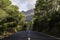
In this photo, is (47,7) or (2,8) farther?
(47,7)

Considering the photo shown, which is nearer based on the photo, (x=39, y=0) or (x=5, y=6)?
(x=5, y=6)

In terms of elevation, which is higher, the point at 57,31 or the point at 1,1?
the point at 1,1

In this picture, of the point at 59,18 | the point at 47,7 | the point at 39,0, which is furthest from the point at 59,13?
the point at 39,0

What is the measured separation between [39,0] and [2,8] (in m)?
50.4

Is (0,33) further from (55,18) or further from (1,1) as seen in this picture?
(55,18)

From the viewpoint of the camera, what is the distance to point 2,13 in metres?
46.6

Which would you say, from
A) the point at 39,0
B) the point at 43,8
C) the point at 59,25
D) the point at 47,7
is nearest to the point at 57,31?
the point at 59,25

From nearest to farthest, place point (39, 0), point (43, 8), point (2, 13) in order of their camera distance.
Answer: point (2, 13) < point (43, 8) < point (39, 0)

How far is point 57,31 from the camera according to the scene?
55125 mm

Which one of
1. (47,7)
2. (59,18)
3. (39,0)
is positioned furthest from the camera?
(39,0)

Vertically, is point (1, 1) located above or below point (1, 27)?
above

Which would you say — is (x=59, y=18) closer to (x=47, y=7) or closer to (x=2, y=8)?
(x=2, y=8)

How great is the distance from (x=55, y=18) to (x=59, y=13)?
2.69 m

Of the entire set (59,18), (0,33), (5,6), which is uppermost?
(5,6)
